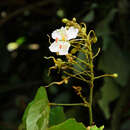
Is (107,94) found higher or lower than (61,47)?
lower

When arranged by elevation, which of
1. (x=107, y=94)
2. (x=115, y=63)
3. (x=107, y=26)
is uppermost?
(x=107, y=26)

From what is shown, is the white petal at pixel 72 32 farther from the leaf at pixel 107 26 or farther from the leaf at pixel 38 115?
the leaf at pixel 107 26

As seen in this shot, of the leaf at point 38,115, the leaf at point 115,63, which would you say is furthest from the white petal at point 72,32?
the leaf at point 115,63

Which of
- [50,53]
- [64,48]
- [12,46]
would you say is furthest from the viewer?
[12,46]

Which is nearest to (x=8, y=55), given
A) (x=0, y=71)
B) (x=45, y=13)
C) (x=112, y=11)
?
(x=0, y=71)

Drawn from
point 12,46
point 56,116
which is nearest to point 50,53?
point 12,46

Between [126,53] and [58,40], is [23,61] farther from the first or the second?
[58,40]

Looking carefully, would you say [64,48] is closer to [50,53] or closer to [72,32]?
[72,32]
